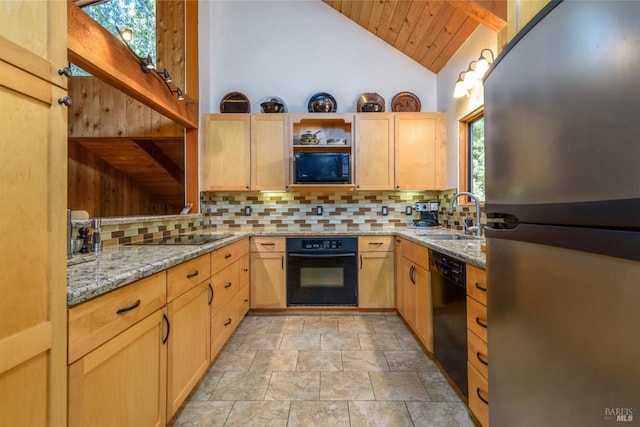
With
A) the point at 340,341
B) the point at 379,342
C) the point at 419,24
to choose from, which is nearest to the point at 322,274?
the point at 340,341

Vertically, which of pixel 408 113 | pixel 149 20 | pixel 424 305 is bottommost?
pixel 424 305

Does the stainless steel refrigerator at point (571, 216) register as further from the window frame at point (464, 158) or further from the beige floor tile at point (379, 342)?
the window frame at point (464, 158)

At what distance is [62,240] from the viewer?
2.48 ft

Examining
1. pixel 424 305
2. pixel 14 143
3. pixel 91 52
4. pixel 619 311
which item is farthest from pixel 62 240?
pixel 424 305

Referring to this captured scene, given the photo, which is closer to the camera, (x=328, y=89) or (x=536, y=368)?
(x=536, y=368)

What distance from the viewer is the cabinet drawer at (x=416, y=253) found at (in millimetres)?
2093

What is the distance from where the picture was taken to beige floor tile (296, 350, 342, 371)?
1964mm

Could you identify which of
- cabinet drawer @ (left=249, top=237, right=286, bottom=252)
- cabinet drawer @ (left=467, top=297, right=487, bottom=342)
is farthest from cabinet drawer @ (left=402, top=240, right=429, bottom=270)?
cabinet drawer @ (left=249, top=237, right=286, bottom=252)

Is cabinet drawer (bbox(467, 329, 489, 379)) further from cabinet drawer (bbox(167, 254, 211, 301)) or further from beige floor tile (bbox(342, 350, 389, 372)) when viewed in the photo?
cabinet drawer (bbox(167, 254, 211, 301))

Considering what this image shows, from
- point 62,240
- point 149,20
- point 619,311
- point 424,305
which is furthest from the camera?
point 149,20

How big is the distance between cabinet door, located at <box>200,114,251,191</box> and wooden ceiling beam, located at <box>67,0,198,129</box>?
0.63 metres

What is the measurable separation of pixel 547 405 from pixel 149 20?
416 centimetres

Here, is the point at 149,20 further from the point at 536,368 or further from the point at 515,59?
the point at 536,368

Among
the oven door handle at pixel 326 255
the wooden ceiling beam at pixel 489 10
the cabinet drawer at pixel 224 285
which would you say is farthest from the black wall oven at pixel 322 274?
the wooden ceiling beam at pixel 489 10
